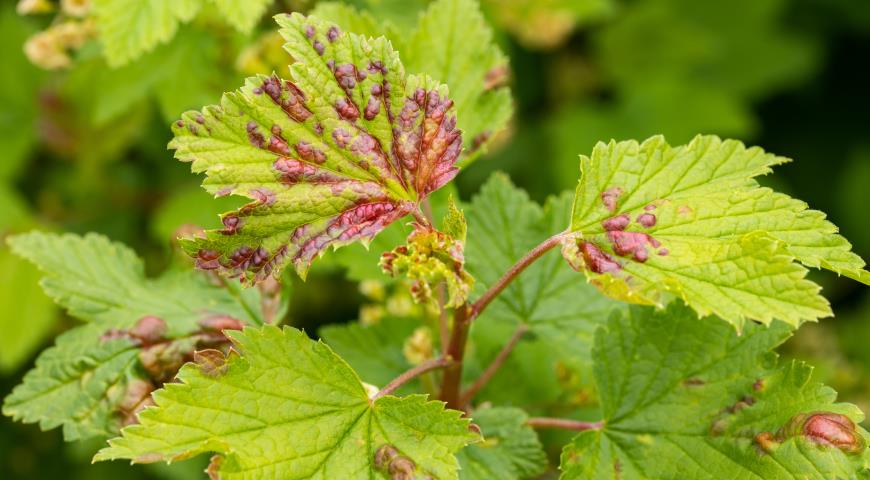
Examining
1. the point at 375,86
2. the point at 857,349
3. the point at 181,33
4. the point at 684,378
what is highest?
the point at 181,33

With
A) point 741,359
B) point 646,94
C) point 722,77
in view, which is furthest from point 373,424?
point 722,77

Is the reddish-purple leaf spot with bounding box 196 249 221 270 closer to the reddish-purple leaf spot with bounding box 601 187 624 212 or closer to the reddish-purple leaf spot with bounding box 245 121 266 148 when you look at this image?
the reddish-purple leaf spot with bounding box 245 121 266 148

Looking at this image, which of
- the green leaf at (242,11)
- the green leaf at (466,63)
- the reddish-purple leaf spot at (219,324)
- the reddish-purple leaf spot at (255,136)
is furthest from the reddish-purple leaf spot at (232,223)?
the green leaf at (242,11)

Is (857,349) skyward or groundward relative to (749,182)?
groundward

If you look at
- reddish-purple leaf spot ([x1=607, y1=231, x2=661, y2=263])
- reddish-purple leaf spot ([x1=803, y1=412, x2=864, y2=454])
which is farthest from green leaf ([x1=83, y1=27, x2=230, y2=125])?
reddish-purple leaf spot ([x1=803, y1=412, x2=864, y2=454])

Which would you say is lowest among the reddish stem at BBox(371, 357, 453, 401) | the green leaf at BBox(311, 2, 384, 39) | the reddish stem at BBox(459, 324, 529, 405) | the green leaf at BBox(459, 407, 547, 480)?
the green leaf at BBox(459, 407, 547, 480)

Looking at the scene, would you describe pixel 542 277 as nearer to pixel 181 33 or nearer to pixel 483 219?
pixel 483 219
